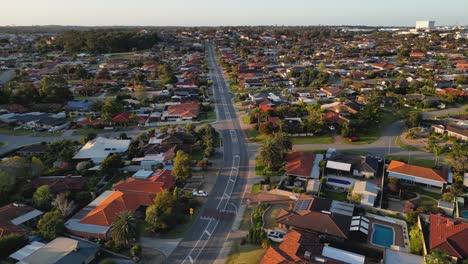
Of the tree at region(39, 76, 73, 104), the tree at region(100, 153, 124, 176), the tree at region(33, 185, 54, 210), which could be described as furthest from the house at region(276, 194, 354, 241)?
the tree at region(39, 76, 73, 104)

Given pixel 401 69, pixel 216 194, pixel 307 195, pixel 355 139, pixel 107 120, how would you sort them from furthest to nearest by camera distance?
pixel 401 69
pixel 107 120
pixel 355 139
pixel 216 194
pixel 307 195

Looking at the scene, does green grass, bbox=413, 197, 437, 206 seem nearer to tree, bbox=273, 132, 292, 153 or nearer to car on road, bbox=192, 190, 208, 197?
tree, bbox=273, 132, 292, 153

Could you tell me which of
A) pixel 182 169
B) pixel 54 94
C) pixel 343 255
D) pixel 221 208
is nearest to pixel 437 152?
pixel 343 255

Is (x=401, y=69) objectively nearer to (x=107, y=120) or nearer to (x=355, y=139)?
(x=355, y=139)

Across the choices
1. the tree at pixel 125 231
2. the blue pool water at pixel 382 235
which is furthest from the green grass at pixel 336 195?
the tree at pixel 125 231

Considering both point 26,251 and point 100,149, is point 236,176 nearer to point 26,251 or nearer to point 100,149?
point 100,149

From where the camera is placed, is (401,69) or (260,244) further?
(401,69)

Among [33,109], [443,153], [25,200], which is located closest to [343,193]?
[443,153]
